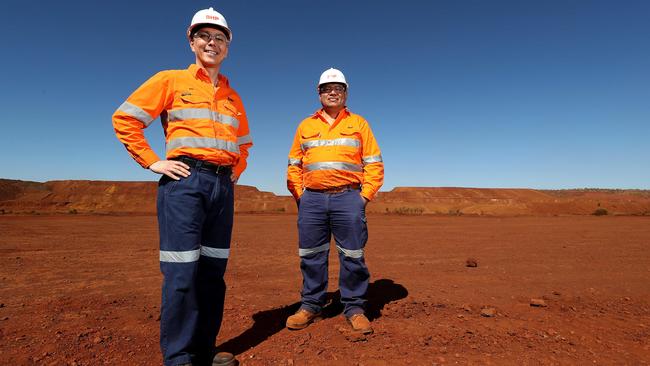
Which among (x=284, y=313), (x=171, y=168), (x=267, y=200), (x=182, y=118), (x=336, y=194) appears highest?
(x=267, y=200)

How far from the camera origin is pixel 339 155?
11.5 ft

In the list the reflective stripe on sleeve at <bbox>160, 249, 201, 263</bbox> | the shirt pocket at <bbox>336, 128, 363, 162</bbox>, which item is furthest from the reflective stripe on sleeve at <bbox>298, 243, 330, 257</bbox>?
the reflective stripe on sleeve at <bbox>160, 249, 201, 263</bbox>

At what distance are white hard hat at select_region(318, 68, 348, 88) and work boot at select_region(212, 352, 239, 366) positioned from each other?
257 centimetres

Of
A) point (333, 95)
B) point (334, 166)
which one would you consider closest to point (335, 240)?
point (334, 166)

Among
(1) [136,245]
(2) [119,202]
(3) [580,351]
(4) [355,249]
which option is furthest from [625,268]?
(2) [119,202]

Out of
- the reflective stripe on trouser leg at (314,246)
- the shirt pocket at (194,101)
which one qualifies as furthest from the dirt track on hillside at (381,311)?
the shirt pocket at (194,101)

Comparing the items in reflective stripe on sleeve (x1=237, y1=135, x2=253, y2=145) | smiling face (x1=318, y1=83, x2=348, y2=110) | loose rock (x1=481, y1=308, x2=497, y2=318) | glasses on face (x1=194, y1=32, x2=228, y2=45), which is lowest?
loose rock (x1=481, y1=308, x2=497, y2=318)

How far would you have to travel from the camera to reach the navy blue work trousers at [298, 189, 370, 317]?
3475 mm

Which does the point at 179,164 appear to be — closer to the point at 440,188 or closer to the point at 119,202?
the point at 119,202

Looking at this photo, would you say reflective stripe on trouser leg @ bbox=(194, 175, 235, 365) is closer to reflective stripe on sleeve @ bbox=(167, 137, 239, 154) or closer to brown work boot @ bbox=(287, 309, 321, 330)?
reflective stripe on sleeve @ bbox=(167, 137, 239, 154)

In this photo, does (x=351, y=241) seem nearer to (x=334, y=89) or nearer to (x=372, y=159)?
(x=372, y=159)

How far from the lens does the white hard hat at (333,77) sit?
11.9ft

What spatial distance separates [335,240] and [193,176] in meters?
1.61

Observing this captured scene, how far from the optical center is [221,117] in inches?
105
